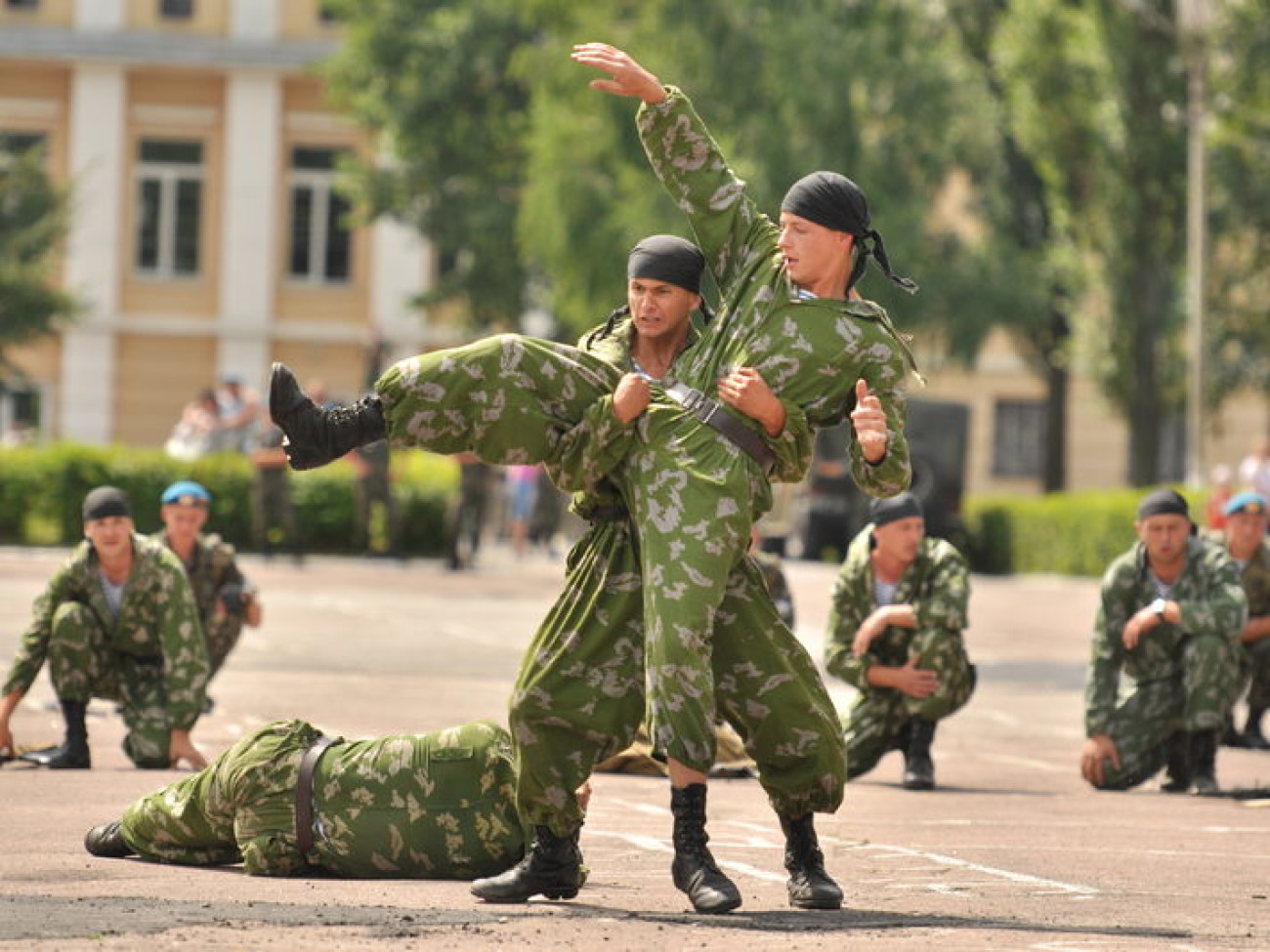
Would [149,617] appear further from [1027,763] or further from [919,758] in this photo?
[1027,763]

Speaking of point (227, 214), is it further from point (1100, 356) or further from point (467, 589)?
point (467, 589)

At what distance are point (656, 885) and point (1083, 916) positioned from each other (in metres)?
1.31

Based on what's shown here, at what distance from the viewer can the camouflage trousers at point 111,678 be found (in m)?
12.4

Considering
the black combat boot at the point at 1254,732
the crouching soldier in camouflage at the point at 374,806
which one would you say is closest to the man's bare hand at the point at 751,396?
the crouching soldier in camouflage at the point at 374,806

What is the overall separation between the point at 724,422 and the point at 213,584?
20.9 feet

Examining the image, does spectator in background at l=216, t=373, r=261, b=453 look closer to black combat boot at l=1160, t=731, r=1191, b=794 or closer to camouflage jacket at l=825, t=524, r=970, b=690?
camouflage jacket at l=825, t=524, r=970, b=690

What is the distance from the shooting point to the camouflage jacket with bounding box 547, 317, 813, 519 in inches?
316

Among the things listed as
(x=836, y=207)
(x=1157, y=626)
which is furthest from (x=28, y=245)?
(x=836, y=207)

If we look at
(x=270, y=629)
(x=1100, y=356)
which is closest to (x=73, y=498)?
(x=270, y=629)

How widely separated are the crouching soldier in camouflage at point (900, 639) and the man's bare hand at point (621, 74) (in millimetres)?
4889

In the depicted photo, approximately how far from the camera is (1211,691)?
12969 mm

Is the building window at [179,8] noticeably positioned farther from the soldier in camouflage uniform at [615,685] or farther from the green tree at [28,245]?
the soldier in camouflage uniform at [615,685]

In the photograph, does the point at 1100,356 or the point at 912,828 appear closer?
the point at 912,828

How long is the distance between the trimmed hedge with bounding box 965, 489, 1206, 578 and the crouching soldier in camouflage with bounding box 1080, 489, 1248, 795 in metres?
20.2
